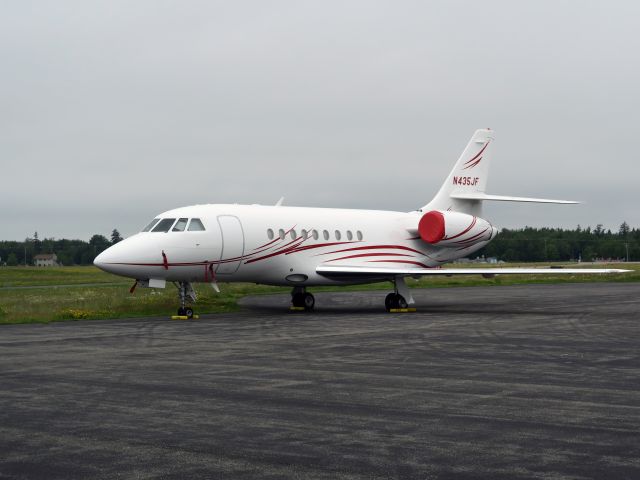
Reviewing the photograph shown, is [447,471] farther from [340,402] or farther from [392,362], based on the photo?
[392,362]

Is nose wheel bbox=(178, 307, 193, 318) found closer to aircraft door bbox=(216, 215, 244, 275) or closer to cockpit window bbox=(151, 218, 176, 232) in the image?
aircraft door bbox=(216, 215, 244, 275)

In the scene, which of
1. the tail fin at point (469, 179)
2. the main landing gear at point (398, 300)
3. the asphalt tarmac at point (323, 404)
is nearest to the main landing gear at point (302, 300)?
the main landing gear at point (398, 300)

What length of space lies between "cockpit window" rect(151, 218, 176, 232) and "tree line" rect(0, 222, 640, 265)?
4060 inches

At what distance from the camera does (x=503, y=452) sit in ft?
23.2

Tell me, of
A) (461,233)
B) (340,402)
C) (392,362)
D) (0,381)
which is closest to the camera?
(340,402)

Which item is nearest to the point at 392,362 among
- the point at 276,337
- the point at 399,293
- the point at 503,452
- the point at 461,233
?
the point at 276,337

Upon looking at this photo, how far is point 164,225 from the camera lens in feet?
79.2

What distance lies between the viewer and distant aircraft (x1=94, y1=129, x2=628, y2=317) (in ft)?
77.3

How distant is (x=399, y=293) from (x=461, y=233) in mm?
4219

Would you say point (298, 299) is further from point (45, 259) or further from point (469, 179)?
point (45, 259)

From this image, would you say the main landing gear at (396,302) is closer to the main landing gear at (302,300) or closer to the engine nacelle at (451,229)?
the main landing gear at (302,300)

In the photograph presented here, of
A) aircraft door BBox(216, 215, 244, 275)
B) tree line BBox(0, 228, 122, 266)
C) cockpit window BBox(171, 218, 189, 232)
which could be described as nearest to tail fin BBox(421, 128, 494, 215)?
aircraft door BBox(216, 215, 244, 275)

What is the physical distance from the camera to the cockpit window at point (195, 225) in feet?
79.3

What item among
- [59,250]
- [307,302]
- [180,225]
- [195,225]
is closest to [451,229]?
[307,302]
